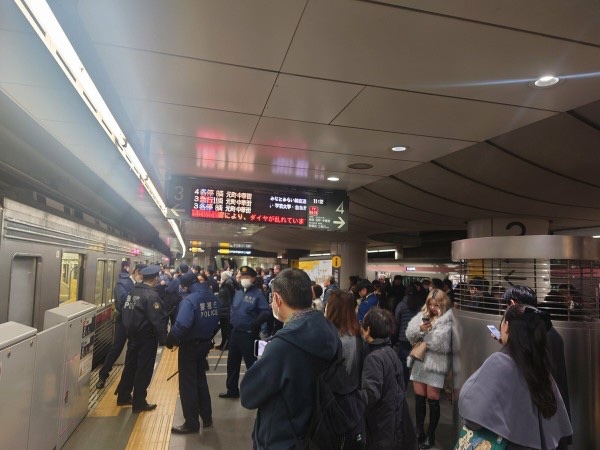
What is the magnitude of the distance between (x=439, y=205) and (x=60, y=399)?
270 inches

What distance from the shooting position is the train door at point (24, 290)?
4445 millimetres

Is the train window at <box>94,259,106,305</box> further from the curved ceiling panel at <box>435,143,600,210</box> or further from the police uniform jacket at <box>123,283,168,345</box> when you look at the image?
the curved ceiling panel at <box>435,143,600,210</box>

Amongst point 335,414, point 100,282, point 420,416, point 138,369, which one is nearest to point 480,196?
point 420,416

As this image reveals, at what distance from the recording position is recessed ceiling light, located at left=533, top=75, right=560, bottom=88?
3.19 m

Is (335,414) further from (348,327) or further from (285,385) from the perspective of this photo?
(348,327)

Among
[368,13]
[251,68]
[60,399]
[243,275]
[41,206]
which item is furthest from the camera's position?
[243,275]

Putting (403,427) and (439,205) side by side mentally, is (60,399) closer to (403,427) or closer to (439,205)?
(403,427)

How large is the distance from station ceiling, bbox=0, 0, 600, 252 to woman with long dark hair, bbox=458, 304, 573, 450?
1.78 metres

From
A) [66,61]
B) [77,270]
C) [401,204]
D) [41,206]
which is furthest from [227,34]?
[401,204]

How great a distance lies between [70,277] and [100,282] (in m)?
1.60

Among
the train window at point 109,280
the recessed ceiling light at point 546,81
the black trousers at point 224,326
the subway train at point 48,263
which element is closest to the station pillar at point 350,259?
the black trousers at point 224,326

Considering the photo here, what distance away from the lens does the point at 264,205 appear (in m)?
7.11

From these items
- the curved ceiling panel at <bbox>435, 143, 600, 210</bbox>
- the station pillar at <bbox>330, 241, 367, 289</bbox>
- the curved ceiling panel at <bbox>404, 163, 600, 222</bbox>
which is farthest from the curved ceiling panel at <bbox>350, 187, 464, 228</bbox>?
the station pillar at <bbox>330, 241, 367, 289</bbox>

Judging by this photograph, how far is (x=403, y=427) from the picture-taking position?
8.94 ft
